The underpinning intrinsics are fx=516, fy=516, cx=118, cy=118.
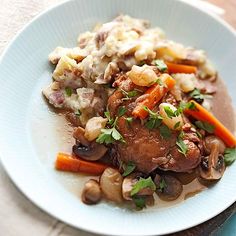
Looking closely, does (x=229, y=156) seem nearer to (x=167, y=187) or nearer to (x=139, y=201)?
(x=167, y=187)

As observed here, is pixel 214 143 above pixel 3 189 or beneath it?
above

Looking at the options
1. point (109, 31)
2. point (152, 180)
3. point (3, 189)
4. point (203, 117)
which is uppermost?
point (109, 31)

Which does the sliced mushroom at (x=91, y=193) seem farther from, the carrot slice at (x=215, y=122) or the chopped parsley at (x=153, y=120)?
the carrot slice at (x=215, y=122)

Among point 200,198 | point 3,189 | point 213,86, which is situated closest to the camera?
point 3,189

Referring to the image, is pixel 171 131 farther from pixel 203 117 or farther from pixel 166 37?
pixel 166 37

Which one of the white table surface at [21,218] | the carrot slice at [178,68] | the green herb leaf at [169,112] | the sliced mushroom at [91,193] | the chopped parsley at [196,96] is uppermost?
the green herb leaf at [169,112]

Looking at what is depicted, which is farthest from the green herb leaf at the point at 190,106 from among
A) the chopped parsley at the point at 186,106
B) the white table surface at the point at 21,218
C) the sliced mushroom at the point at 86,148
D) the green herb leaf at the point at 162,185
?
the white table surface at the point at 21,218

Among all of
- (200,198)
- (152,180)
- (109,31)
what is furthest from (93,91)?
(200,198)
